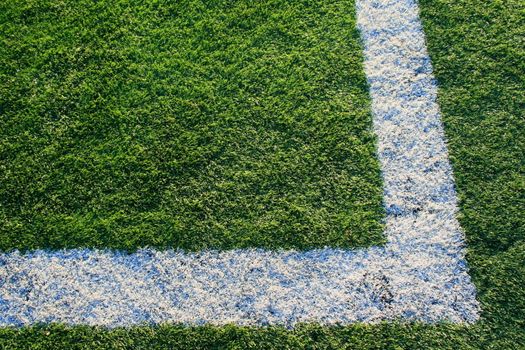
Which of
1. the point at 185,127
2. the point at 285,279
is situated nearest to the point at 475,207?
the point at 285,279

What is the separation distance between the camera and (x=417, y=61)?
9.20ft

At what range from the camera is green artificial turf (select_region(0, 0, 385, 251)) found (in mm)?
2486

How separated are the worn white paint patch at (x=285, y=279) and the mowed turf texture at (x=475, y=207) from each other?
6 centimetres

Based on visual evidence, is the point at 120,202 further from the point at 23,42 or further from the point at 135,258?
the point at 23,42

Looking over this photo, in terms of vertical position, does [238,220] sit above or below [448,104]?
below

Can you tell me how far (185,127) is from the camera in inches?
107

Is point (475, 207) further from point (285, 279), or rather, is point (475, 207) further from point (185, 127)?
point (185, 127)

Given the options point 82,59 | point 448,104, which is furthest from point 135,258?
point 448,104

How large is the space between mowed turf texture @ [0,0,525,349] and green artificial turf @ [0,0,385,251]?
45cm

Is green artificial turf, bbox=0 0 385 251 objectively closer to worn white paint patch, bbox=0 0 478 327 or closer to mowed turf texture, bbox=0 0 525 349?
worn white paint patch, bbox=0 0 478 327

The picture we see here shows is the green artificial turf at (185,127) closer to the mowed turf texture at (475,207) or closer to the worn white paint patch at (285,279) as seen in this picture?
the worn white paint patch at (285,279)

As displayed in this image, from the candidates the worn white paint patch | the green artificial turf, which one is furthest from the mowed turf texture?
the green artificial turf

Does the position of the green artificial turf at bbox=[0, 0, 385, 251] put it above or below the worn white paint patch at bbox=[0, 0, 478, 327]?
above

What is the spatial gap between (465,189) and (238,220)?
121 cm
